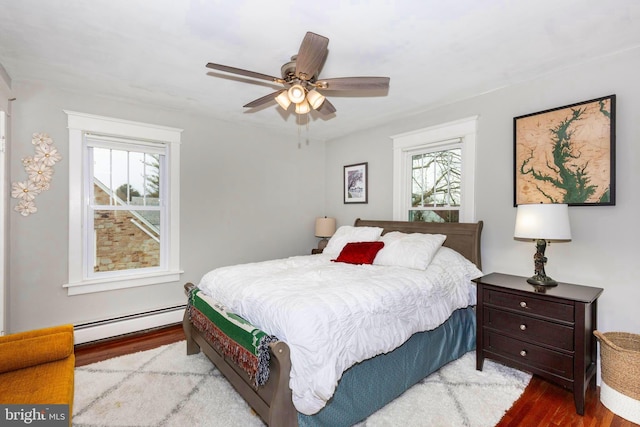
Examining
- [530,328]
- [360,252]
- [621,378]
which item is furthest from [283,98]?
[621,378]

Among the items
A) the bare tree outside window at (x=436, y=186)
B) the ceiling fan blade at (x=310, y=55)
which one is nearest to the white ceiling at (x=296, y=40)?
the ceiling fan blade at (x=310, y=55)

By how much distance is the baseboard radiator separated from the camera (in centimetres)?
311

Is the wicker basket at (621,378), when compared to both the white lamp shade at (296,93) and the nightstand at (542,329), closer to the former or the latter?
the nightstand at (542,329)

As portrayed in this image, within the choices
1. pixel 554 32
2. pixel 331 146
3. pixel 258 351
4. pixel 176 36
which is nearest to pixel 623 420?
pixel 258 351

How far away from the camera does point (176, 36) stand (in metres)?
2.13

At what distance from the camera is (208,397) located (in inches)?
86.9

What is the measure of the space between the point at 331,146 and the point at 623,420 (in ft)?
13.7

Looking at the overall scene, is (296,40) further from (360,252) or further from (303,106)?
(360,252)

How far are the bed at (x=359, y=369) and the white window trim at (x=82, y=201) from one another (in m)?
1.03

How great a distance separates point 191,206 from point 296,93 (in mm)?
2324

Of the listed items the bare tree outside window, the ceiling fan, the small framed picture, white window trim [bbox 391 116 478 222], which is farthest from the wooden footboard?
the small framed picture

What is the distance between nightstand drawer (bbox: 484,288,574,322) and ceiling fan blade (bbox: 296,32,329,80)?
2.13 meters

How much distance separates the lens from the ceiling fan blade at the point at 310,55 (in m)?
1.71

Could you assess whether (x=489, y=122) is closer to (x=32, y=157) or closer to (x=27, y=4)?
(x=27, y=4)
